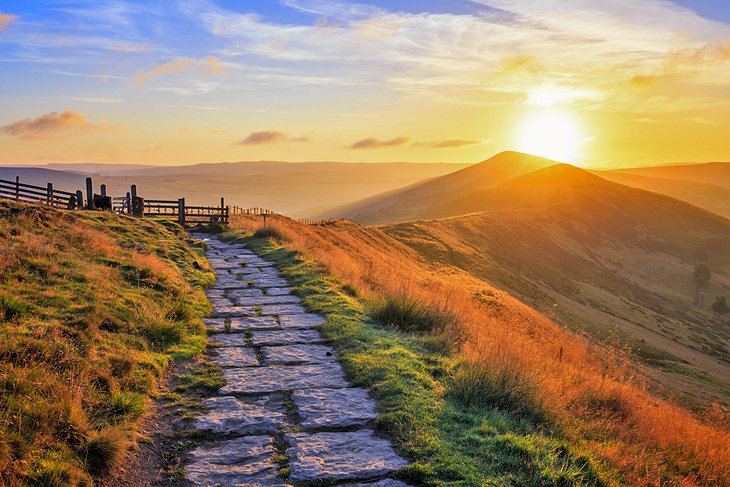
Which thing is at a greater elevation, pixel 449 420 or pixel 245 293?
pixel 245 293

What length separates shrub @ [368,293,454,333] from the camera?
A: 8.51 m

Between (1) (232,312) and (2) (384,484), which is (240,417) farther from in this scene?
(1) (232,312)

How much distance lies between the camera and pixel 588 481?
13.6 ft

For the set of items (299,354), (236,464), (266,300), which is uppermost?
(266,300)

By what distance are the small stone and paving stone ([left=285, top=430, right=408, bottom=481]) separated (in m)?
2.05

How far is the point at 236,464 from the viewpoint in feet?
13.6

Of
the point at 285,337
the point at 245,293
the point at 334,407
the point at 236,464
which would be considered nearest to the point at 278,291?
the point at 245,293

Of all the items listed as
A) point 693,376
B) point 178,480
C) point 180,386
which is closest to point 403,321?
point 180,386

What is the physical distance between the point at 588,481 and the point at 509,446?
0.69m

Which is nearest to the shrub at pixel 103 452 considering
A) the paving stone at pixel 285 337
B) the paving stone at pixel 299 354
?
the paving stone at pixel 299 354

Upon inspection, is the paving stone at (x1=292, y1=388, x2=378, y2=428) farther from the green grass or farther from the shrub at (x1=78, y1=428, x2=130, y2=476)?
the shrub at (x1=78, y1=428, x2=130, y2=476)

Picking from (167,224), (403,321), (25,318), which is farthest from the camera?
(167,224)

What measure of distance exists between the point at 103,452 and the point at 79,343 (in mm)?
2310

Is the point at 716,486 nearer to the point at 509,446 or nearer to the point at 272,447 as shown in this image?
the point at 509,446
